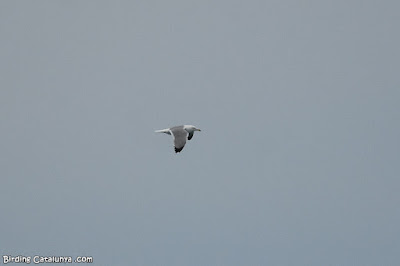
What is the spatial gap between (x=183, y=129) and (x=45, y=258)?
16.7 m

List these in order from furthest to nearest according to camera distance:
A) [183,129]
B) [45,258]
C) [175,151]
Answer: [183,129] → [175,151] → [45,258]

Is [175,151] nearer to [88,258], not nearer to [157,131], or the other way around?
[157,131]

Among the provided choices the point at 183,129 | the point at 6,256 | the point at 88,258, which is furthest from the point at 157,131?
the point at 6,256

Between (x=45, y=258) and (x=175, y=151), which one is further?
(x=175, y=151)

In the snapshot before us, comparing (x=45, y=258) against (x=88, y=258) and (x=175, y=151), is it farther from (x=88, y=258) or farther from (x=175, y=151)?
(x=175, y=151)

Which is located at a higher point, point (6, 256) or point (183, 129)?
point (183, 129)

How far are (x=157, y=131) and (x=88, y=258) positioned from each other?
1324 centimetres

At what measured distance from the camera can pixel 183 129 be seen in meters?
47.7

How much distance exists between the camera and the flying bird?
44.7m

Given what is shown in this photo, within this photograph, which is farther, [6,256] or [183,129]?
[183,129]

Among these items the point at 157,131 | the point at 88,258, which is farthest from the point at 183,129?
the point at 88,258

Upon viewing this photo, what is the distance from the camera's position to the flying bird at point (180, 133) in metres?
44.7

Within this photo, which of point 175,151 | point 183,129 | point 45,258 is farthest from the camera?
point 183,129

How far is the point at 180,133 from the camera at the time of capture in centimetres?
4672
